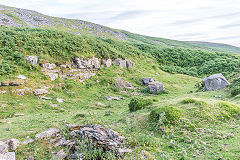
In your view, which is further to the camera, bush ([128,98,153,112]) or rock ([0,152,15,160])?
bush ([128,98,153,112])

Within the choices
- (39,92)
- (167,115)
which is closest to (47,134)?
(167,115)

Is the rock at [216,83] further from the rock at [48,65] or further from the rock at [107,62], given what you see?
the rock at [48,65]

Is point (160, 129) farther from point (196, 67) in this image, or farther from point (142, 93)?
point (196, 67)

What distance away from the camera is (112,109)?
22.5m

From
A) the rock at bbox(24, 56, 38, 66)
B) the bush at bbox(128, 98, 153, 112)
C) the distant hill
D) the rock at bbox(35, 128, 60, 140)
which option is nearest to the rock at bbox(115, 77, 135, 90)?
the bush at bbox(128, 98, 153, 112)

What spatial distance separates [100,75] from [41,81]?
38.7 feet

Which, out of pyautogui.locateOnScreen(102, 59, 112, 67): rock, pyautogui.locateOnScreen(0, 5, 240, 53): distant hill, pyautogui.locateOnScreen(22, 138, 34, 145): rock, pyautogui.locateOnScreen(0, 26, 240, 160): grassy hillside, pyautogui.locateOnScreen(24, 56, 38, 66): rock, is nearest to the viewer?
pyautogui.locateOnScreen(0, 26, 240, 160): grassy hillside

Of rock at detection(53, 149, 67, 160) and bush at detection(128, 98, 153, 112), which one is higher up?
bush at detection(128, 98, 153, 112)

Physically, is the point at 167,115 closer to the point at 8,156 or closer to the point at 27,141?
the point at 27,141

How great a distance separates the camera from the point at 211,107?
1305 cm

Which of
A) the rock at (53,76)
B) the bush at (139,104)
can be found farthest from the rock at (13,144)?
the rock at (53,76)

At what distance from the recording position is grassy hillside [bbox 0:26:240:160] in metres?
9.22

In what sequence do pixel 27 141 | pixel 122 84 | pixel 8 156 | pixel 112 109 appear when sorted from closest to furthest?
1. pixel 8 156
2. pixel 27 141
3. pixel 112 109
4. pixel 122 84

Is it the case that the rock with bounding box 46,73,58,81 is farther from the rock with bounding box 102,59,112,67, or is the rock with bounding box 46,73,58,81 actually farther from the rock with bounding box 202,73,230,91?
the rock with bounding box 202,73,230,91
